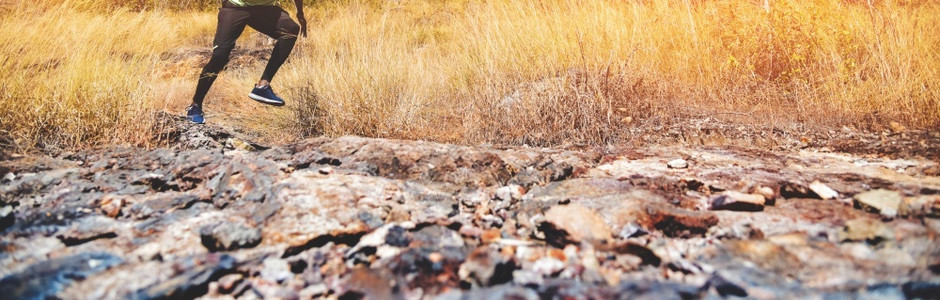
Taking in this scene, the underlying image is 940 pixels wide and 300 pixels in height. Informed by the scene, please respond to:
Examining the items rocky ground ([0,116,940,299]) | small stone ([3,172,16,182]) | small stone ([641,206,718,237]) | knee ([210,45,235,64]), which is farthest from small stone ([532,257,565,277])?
knee ([210,45,235,64])

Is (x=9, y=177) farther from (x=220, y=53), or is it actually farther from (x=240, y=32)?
(x=240, y=32)

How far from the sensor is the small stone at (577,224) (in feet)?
3.67

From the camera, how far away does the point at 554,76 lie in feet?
9.16

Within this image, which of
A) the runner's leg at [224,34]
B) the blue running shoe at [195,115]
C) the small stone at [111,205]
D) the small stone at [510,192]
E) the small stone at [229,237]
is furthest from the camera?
the blue running shoe at [195,115]

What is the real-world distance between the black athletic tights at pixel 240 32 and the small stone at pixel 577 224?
2.48 m

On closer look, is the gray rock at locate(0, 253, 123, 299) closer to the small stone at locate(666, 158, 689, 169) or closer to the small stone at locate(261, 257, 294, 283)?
the small stone at locate(261, 257, 294, 283)

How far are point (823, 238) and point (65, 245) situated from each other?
1918 mm

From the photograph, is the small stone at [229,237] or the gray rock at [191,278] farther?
the small stone at [229,237]

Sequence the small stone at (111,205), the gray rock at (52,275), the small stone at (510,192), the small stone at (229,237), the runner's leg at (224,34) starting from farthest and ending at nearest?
the runner's leg at (224,34) → the small stone at (510,192) → the small stone at (111,205) → the small stone at (229,237) → the gray rock at (52,275)

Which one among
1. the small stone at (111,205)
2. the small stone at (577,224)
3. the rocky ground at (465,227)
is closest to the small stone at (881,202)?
the rocky ground at (465,227)

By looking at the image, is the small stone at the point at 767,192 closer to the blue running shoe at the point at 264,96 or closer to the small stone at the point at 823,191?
the small stone at the point at 823,191

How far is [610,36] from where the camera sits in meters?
3.34

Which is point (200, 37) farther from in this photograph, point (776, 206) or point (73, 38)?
point (776, 206)

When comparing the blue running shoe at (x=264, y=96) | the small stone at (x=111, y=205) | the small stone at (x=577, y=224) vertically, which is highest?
the small stone at (x=577, y=224)
